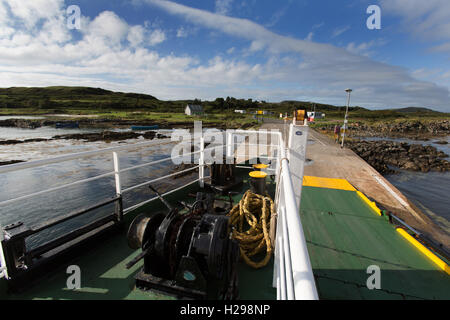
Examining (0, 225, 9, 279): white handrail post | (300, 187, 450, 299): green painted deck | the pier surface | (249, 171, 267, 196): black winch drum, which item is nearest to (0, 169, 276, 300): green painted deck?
(0, 225, 9, 279): white handrail post

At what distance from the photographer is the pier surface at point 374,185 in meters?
6.63

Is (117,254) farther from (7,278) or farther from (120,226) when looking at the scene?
(7,278)

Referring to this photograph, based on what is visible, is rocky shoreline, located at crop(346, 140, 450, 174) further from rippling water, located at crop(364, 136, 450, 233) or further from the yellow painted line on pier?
the yellow painted line on pier

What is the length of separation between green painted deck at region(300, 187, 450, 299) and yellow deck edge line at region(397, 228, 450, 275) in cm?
6

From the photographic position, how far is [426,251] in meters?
3.26

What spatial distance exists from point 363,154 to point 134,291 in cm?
2371

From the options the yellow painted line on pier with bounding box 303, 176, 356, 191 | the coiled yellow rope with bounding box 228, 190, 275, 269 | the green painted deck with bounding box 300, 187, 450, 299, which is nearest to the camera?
the green painted deck with bounding box 300, 187, 450, 299

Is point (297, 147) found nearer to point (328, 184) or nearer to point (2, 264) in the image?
Result: point (2, 264)

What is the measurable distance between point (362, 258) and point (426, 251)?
1.03m

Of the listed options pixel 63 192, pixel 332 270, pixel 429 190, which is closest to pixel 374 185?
pixel 332 270

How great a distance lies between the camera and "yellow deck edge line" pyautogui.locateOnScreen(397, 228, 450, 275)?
9.68ft

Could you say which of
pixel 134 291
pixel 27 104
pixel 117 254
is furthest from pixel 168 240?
pixel 27 104

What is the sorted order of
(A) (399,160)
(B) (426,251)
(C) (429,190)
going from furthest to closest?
(A) (399,160), (C) (429,190), (B) (426,251)

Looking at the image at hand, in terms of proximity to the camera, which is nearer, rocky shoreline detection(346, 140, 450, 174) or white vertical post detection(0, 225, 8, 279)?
white vertical post detection(0, 225, 8, 279)
